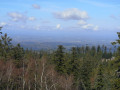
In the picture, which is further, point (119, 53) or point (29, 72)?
point (29, 72)

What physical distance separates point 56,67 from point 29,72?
25.1ft

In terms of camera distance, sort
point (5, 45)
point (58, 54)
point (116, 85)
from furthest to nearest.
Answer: point (5, 45) → point (58, 54) → point (116, 85)

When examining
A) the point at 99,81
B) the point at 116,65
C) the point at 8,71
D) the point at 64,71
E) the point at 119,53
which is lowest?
the point at 99,81

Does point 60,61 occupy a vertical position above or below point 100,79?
above

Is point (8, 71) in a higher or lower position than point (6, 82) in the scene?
higher

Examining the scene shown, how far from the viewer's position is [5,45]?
1226 inches

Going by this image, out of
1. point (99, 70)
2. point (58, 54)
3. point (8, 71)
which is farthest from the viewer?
point (58, 54)

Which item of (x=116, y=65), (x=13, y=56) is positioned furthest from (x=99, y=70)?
(x=13, y=56)

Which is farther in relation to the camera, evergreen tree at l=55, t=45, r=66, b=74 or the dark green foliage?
evergreen tree at l=55, t=45, r=66, b=74

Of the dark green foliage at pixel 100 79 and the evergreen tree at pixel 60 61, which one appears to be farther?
the evergreen tree at pixel 60 61

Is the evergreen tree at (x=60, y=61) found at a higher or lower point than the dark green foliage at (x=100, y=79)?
higher

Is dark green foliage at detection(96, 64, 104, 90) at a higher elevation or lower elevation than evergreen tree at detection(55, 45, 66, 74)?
lower

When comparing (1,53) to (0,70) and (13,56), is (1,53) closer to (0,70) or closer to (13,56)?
(13,56)

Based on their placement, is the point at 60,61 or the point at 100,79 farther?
the point at 60,61
